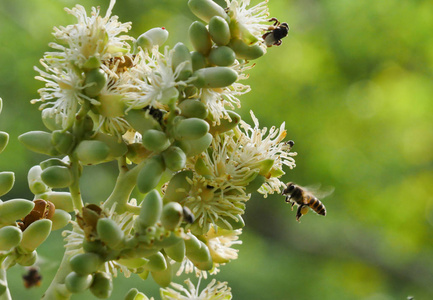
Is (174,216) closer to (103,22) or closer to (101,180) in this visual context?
(103,22)

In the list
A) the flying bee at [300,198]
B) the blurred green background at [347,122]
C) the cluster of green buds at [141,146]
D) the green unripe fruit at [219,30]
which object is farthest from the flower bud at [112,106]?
the blurred green background at [347,122]

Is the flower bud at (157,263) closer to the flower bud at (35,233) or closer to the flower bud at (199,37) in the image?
the flower bud at (35,233)

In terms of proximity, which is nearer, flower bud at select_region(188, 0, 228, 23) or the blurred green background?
flower bud at select_region(188, 0, 228, 23)

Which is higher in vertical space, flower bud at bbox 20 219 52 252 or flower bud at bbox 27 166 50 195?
flower bud at bbox 27 166 50 195

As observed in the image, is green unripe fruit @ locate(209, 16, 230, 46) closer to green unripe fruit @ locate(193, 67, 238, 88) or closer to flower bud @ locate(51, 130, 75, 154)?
green unripe fruit @ locate(193, 67, 238, 88)

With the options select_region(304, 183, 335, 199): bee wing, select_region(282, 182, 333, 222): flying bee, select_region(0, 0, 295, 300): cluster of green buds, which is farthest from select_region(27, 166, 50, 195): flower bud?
select_region(304, 183, 335, 199): bee wing

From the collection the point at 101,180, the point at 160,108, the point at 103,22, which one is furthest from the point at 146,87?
the point at 101,180
